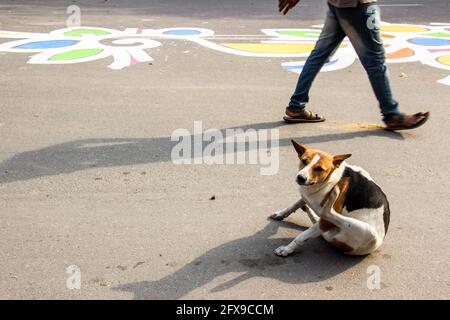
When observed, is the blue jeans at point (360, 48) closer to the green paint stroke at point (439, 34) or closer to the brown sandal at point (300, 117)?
the brown sandal at point (300, 117)

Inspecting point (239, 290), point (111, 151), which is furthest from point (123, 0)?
point (239, 290)

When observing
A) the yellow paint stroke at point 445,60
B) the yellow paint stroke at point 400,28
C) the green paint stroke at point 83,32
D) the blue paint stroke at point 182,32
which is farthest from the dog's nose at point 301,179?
the yellow paint stroke at point 400,28

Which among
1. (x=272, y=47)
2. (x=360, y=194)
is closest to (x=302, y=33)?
(x=272, y=47)

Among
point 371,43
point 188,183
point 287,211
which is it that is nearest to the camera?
point 287,211

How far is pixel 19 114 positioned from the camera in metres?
6.70

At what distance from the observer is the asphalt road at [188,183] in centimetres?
391

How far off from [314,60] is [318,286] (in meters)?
3.23

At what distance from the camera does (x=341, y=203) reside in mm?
3941

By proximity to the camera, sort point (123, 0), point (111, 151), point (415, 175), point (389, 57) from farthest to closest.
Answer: point (123, 0) < point (389, 57) < point (111, 151) < point (415, 175)

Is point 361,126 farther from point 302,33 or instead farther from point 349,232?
point 302,33

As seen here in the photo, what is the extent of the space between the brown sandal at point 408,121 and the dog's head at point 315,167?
250cm

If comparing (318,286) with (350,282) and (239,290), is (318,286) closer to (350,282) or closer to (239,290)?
(350,282)

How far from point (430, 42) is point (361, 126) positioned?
434 cm
